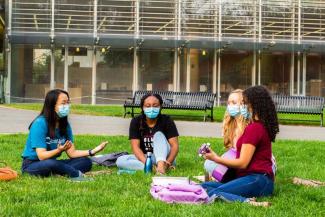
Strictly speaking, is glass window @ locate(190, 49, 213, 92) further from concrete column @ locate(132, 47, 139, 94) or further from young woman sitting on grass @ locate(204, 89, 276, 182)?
young woman sitting on grass @ locate(204, 89, 276, 182)

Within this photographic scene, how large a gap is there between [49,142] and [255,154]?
2.52 metres

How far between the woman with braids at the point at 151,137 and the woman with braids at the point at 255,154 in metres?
1.93

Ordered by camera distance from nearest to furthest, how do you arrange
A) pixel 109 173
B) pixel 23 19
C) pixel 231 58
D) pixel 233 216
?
pixel 233 216, pixel 109 173, pixel 23 19, pixel 231 58

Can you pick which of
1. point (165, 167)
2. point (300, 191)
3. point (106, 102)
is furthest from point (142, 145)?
point (106, 102)

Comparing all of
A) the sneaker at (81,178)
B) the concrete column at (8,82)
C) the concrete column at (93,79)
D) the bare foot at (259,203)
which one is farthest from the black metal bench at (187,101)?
the bare foot at (259,203)

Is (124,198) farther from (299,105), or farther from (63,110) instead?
(299,105)

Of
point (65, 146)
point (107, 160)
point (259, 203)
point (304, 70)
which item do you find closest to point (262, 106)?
point (259, 203)

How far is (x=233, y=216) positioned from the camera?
4.99 metres

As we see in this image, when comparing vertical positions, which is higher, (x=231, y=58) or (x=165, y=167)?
(x=231, y=58)

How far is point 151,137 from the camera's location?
827 centimetres

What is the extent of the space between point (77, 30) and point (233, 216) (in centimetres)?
2615

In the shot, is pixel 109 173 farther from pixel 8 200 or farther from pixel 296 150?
pixel 296 150

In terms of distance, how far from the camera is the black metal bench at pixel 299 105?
2081cm

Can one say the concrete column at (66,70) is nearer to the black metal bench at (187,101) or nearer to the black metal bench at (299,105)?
the black metal bench at (187,101)
